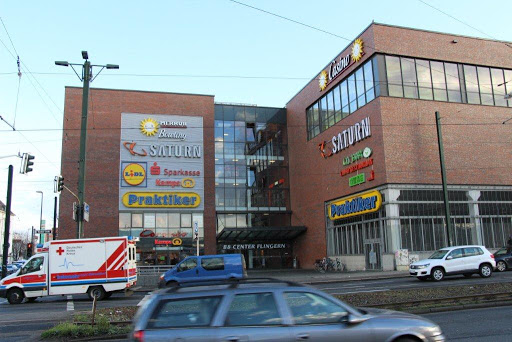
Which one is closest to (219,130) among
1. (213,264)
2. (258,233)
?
(258,233)

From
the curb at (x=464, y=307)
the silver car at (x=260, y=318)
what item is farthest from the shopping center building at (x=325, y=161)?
the silver car at (x=260, y=318)

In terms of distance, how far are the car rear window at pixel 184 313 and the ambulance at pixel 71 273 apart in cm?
1559

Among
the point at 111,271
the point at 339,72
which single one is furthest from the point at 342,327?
Answer: the point at 339,72

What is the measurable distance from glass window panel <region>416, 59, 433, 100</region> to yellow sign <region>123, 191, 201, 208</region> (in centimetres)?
2272

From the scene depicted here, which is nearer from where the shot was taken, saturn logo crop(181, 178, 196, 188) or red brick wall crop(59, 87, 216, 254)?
red brick wall crop(59, 87, 216, 254)

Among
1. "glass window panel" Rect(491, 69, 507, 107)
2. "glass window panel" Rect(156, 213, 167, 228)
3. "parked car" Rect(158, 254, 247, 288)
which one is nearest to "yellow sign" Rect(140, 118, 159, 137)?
"glass window panel" Rect(156, 213, 167, 228)

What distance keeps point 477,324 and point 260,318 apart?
685cm

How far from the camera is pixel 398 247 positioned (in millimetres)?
30281

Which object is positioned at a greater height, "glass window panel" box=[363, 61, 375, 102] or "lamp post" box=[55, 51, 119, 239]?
"glass window panel" box=[363, 61, 375, 102]

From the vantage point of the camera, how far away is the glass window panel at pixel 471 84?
34406 millimetres

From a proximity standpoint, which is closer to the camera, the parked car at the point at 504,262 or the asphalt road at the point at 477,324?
the asphalt road at the point at 477,324

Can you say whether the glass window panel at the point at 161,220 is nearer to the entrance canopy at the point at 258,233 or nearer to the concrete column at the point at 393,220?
the entrance canopy at the point at 258,233

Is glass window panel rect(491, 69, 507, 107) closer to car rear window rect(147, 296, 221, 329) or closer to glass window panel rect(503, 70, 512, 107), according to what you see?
glass window panel rect(503, 70, 512, 107)

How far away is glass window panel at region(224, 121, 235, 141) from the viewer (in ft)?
150
